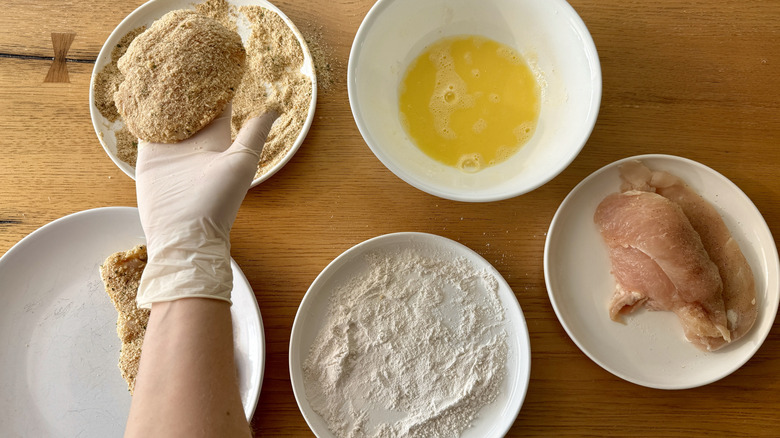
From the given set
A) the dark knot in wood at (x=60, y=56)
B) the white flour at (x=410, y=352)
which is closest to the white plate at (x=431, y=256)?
the white flour at (x=410, y=352)

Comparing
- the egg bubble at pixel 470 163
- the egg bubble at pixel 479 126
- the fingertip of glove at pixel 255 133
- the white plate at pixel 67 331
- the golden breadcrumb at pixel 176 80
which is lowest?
the white plate at pixel 67 331

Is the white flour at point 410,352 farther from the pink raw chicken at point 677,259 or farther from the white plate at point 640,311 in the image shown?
the pink raw chicken at point 677,259

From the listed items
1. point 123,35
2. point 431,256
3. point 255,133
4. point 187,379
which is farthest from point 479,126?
point 123,35

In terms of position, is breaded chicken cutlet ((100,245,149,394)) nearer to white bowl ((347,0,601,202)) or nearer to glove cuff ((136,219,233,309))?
glove cuff ((136,219,233,309))

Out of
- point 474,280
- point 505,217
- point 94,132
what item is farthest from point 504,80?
point 94,132

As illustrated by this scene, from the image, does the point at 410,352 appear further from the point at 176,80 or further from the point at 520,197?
the point at 176,80

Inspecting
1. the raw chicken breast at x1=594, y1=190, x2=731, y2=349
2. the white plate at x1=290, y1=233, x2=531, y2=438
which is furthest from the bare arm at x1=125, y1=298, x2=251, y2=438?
the raw chicken breast at x1=594, y1=190, x2=731, y2=349
